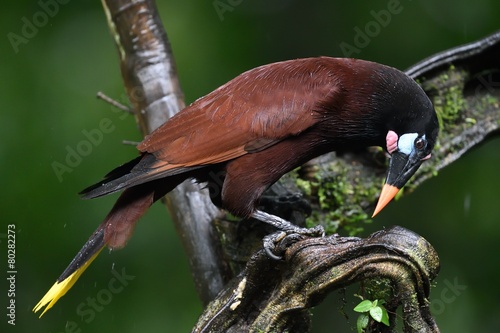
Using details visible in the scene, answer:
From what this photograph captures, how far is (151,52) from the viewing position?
312 cm

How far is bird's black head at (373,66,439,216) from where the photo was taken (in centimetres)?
251

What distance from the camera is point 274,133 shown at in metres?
2.52

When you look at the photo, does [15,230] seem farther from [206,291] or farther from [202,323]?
[202,323]

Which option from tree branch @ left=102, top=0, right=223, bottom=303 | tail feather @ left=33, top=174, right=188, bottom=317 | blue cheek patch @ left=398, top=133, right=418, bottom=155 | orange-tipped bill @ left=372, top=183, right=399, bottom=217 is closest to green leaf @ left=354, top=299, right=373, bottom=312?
orange-tipped bill @ left=372, top=183, right=399, bottom=217

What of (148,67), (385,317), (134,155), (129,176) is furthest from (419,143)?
(134,155)

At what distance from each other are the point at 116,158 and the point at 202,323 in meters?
1.72

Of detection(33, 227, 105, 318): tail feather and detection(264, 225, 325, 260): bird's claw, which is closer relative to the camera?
detection(264, 225, 325, 260): bird's claw

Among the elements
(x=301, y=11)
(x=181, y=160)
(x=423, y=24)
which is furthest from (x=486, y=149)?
(x=181, y=160)

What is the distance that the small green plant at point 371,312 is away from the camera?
5.81 feet

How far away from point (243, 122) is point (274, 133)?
0.39 ft

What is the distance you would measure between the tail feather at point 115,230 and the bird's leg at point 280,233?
12.8 inches

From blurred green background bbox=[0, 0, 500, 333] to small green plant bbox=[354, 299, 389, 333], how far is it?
2040mm

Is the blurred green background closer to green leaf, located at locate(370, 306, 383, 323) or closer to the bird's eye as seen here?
the bird's eye

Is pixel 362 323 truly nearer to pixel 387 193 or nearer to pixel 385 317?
pixel 385 317
